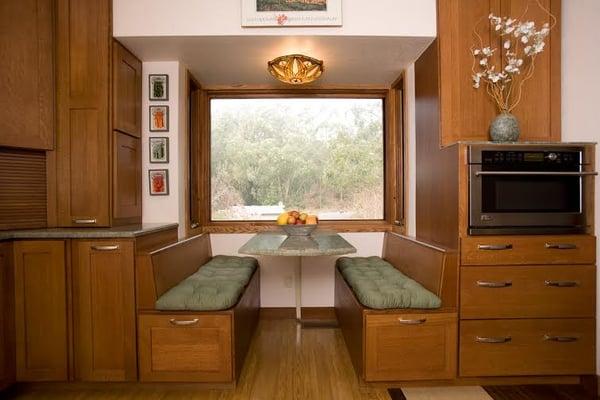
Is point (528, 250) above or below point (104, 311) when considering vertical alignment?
above

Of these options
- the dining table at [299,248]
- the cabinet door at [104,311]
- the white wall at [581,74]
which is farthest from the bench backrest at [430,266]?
the cabinet door at [104,311]

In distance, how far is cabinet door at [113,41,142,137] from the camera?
2533 mm

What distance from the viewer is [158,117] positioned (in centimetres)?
295

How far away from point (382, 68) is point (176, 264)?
2.31 m

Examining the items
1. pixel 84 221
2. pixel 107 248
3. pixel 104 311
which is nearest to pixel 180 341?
pixel 104 311

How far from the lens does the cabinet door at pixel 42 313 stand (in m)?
2.09

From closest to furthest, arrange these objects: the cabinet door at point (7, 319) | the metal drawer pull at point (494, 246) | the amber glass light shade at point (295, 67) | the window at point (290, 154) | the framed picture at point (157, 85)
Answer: the cabinet door at point (7, 319) < the metal drawer pull at point (494, 246) < the amber glass light shade at point (295, 67) < the framed picture at point (157, 85) < the window at point (290, 154)

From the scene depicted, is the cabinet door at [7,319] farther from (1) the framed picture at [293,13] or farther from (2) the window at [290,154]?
(1) the framed picture at [293,13]

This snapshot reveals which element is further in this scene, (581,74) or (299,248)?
(581,74)

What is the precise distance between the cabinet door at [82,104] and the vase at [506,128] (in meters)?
2.54

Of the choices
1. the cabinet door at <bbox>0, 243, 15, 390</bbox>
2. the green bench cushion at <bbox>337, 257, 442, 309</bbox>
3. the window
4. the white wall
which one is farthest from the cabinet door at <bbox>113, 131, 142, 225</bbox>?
the white wall

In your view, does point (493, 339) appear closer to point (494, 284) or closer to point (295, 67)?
point (494, 284)

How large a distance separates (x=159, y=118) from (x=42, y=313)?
160 centimetres

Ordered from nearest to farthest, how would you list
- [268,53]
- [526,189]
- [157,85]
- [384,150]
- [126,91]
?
[526,189]
[126,91]
[268,53]
[157,85]
[384,150]
